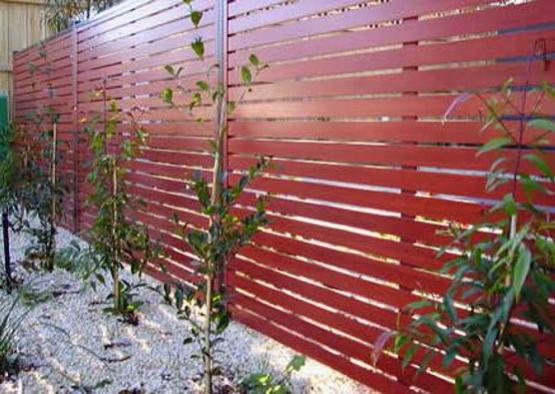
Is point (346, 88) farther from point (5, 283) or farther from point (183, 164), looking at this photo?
point (5, 283)

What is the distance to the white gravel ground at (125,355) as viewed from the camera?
239 cm

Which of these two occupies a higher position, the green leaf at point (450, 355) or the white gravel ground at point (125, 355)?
the green leaf at point (450, 355)

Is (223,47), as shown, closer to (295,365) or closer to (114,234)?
(114,234)

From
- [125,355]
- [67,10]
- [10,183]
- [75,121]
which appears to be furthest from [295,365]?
[67,10]

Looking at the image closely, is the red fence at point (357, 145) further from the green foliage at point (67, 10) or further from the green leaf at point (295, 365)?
the green foliage at point (67, 10)

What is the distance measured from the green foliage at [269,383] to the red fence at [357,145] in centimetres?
23

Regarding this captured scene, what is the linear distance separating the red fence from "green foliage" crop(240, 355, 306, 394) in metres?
0.23

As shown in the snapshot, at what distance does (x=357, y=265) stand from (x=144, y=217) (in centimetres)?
214

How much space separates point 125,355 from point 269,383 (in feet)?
2.59

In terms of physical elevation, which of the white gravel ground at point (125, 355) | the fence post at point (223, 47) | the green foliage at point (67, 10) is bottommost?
the white gravel ground at point (125, 355)

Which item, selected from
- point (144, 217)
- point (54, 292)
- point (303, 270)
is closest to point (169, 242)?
point (144, 217)

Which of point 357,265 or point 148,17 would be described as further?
point 148,17

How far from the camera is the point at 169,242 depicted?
378 centimetres

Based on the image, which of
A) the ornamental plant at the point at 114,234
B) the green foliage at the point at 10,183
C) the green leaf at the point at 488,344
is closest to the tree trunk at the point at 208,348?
the ornamental plant at the point at 114,234
